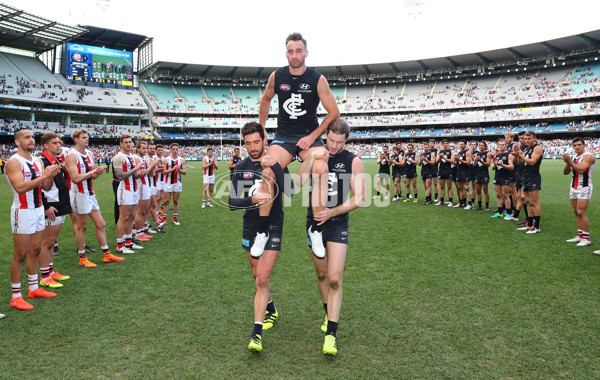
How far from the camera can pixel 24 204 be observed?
5234 mm

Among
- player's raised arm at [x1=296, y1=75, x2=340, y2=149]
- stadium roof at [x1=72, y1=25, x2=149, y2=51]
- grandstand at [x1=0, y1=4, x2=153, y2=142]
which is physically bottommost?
player's raised arm at [x1=296, y1=75, x2=340, y2=149]

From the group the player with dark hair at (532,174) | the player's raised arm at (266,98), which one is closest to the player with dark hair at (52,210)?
the player's raised arm at (266,98)

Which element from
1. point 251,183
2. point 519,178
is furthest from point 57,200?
point 519,178

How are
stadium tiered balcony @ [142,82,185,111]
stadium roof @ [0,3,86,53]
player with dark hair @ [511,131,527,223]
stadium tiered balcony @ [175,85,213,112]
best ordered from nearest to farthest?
player with dark hair @ [511,131,527,223]
stadium roof @ [0,3,86,53]
stadium tiered balcony @ [142,82,185,111]
stadium tiered balcony @ [175,85,213,112]

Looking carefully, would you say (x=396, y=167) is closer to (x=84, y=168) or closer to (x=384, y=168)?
(x=384, y=168)

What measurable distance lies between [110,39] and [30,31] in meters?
15.4

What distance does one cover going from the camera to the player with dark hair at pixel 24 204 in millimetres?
5016

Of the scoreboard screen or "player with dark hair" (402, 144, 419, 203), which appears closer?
"player with dark hair" (402, 144, 419, 203)

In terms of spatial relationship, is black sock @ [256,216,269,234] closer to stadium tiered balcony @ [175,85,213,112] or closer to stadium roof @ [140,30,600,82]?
stadium roof @ [140,30,600,82]

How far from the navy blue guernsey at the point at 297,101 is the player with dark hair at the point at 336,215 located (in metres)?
0.67

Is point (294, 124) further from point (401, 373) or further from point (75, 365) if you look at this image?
point (75, 365)

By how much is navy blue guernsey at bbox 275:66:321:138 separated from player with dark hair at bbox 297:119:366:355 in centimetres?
67

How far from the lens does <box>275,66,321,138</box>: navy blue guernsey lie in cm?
481

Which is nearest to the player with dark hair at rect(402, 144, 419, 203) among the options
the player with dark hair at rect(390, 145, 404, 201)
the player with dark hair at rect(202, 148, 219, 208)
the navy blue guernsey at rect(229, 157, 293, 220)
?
the player with dark hair at rect(390, 145, 404, 201)
